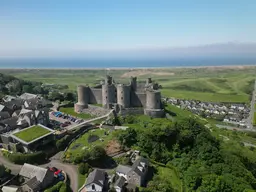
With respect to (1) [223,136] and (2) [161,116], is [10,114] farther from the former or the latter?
(1) [223,136]

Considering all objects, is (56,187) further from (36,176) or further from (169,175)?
(169,175)

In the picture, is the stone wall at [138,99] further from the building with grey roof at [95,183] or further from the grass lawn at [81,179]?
the building with grey roof at [95,183]

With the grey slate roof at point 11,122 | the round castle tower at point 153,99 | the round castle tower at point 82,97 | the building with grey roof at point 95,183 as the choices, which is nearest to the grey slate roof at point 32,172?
the building with grey roof at point 95,183

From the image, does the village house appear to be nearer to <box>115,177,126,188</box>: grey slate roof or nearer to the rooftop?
<box>115,177,126,188</box>: grey slate roof

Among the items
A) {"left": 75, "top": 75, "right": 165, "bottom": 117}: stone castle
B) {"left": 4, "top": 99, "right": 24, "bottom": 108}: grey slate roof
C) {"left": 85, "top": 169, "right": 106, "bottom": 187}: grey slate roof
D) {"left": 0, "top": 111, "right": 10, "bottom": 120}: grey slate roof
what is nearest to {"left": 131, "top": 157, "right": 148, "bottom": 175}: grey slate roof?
{"left": 85, "top": 169, "right": 106, "bottom": 187}: grey slate roof

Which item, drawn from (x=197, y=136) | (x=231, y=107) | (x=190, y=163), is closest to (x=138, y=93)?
(x=197, y=136)

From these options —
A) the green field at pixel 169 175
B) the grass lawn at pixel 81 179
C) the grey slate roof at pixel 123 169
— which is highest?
the grey slate roof at pixel 123 169
